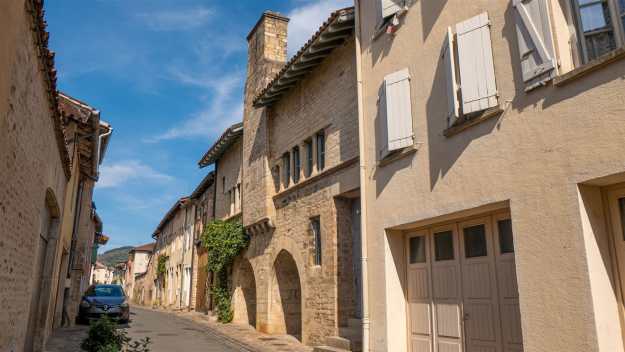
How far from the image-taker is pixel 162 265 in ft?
112

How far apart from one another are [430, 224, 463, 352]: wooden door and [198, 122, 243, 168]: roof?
11.9 metres

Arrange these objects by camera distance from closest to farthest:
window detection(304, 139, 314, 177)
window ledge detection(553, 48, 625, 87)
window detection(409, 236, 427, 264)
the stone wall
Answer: the stone wall → window ledge detection(553, 48, 625, 87) → window detection(409, 236, 427, 264) → window detection(304, 139, 314, 177)

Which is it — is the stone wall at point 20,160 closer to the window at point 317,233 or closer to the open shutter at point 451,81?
the open shutter at point 451,81

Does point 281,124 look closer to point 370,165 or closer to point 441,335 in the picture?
point 370,165

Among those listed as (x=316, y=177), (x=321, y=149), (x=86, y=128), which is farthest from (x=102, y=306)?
(x=321, y=149)

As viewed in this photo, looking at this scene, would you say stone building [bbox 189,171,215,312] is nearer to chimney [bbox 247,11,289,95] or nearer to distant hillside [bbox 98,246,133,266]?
chimney [bbox 247,11,289,95]

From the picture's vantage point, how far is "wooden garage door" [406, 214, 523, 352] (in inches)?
248

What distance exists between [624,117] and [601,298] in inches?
71.5

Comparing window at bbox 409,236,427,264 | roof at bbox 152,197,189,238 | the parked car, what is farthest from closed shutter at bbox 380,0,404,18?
roof at bbox 152,197,189,238

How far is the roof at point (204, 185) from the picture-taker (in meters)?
22.5

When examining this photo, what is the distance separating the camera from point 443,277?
7.32 m

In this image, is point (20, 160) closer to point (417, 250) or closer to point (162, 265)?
point (417, 250)

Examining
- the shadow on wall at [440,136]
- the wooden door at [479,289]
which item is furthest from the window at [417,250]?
the shadow on wall at [440,136]

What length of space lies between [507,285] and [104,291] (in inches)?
558
